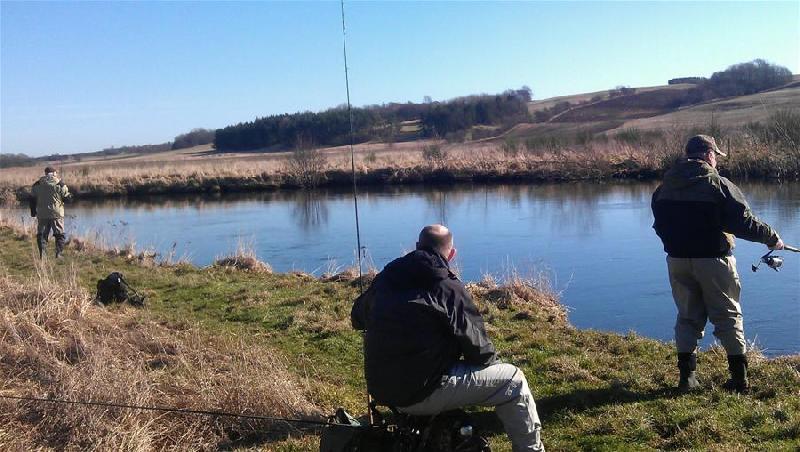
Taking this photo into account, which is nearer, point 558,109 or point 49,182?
point 49,182

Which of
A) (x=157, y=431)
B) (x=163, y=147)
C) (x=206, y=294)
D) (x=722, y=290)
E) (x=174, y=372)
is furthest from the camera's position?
(x=163, y=147)

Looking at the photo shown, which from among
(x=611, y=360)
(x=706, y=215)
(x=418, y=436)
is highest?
(x=706, y=215)

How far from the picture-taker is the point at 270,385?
542cm

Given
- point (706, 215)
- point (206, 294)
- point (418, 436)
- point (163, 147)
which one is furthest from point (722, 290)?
point (163, 147)

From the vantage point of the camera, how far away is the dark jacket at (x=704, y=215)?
5340 millimetres

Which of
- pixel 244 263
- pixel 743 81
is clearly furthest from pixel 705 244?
pixel 743 81

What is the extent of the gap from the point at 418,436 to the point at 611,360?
123 inches

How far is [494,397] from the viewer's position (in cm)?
416

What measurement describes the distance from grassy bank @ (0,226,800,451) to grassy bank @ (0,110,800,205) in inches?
883

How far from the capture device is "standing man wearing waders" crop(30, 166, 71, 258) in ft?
48.3

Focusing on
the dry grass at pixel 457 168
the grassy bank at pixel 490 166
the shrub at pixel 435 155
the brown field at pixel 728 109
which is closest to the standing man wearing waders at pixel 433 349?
the grassy bank at pixel 490 166

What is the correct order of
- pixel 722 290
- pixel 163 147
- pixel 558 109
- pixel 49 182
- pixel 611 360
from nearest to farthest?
pixel 722 290 < pixel 611 360 < pixel 49 182 < pixel 558 109 < pixel 163 147

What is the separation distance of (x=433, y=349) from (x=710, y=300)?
2.66 m

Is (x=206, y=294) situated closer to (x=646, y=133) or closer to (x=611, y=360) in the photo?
(x=611, y=360)
